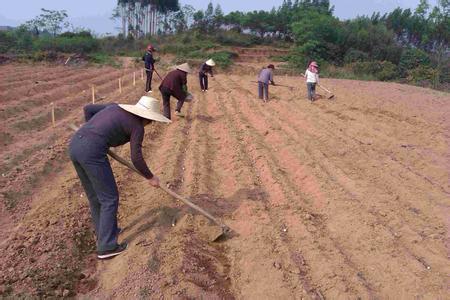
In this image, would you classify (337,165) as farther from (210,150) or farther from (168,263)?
(168,263)

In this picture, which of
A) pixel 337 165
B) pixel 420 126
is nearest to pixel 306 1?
pixel 420 126

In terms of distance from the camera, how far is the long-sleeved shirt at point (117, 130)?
3625 millimetres

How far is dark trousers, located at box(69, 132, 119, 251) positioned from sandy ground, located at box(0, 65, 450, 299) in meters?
0.26

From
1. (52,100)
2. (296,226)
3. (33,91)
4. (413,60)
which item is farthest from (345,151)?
(413,60)

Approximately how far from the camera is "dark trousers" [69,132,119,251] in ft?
11.8

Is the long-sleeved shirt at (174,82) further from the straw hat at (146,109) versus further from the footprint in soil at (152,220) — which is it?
the straw hat at (146,109)

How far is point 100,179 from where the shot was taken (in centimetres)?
364

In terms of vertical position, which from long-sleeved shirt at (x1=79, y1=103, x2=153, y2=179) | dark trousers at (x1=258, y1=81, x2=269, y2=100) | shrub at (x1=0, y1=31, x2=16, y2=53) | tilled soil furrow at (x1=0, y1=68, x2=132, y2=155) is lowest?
tilled soil furrow at (x1=0, y1=68, x2=132, y2=155)

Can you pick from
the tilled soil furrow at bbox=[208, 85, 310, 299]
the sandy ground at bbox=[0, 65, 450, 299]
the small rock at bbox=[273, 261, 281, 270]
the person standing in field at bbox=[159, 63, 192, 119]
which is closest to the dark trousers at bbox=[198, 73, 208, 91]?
the person standing in field at bbox=[159, 63, 192, 119]

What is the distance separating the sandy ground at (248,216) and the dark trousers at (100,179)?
26cm

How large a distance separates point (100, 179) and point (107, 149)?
0.27 metres

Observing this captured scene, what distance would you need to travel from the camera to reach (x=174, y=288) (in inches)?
132

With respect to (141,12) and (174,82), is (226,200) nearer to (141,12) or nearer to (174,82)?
(174,82)

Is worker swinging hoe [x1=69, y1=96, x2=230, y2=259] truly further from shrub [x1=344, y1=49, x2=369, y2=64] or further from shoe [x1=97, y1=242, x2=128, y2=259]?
shrub [x1=344, y1=49, x2=369, y2=64]
